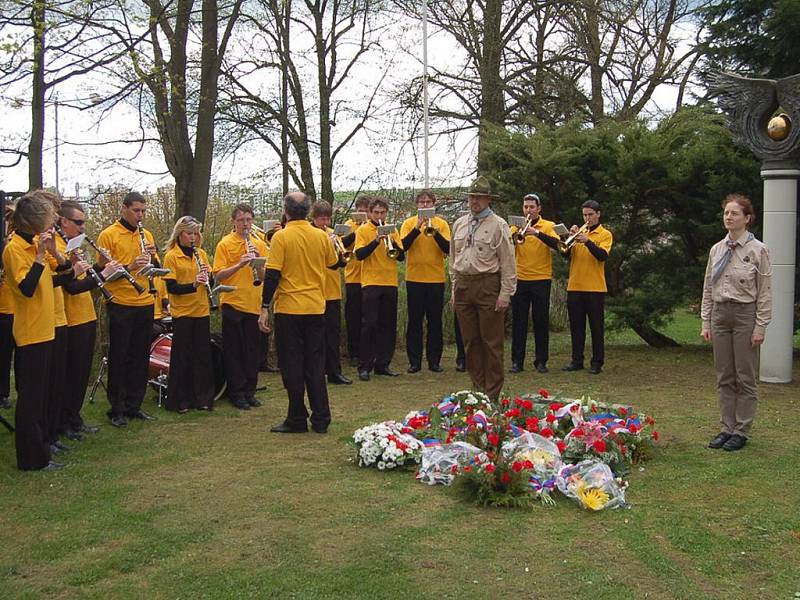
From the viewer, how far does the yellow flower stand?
5.64 m

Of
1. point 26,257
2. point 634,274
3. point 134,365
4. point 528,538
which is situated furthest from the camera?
point 634,274

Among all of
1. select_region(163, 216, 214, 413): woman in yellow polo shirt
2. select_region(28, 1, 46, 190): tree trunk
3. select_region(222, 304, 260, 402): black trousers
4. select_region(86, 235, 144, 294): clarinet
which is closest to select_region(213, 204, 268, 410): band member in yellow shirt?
select_region(222, 304, 260, 402): black trousers

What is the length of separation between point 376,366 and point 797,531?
6.72 m

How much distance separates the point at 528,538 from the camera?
5.16 meters

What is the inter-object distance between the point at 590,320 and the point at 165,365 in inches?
206

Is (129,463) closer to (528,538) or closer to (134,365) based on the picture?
(134,365)

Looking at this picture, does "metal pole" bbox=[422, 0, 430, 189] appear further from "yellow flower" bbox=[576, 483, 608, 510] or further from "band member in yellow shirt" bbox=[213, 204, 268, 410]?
"yellow flower" bbox=[576, 483, 608, 510]

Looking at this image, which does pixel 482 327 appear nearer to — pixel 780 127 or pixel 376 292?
pixel 376 292

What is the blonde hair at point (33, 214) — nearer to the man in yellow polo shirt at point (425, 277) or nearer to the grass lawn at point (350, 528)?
the grass lawn at point (350, 528)

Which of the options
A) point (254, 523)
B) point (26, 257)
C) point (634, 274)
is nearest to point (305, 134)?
point (634, 274)

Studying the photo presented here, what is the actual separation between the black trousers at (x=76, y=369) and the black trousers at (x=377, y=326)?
13.0 ft

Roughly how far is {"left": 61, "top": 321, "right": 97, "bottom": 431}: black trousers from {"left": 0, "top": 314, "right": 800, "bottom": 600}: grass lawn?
0.30 meters

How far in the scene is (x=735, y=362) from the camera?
707 centimetres

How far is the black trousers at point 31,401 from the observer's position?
6.50 m
